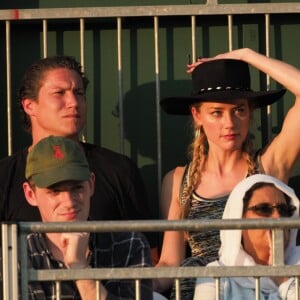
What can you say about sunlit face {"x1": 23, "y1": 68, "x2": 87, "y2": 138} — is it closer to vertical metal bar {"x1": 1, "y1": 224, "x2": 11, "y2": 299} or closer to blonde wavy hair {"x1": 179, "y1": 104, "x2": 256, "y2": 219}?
blonde wavy hair {"x1": 179, "y1": 104, "x2": 256, "y2": 219}

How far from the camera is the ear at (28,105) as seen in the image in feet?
20.9

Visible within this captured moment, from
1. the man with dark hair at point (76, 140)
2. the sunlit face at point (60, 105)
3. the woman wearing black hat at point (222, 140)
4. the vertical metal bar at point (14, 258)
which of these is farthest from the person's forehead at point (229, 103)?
the vertical metal bar at point (14, 258)

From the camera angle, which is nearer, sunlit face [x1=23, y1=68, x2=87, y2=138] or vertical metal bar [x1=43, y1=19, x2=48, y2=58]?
sunlit face [x1=23, y1=68, x2=87, y2=138]

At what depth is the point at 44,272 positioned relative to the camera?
4.28 meters

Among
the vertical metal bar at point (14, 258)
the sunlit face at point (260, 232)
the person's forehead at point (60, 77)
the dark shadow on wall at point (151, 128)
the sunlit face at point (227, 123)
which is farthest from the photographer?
the dark shadow on wall at point (151, 128)

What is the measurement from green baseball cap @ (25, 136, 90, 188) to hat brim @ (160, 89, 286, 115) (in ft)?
4.45

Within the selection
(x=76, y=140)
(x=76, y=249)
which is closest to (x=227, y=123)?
(x=76, y=140)

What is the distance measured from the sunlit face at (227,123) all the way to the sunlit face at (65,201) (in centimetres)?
134

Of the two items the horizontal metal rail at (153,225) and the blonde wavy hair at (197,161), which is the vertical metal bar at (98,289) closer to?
the horizontal metal rail at (153,225)

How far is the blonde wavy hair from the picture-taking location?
6.19 meters

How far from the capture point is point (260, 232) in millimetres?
5133

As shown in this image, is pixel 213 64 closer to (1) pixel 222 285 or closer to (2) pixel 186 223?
(1) pixel 222 285

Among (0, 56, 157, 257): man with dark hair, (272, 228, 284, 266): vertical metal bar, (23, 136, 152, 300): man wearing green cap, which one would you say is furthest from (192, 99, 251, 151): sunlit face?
(272, 228, 284, 266): vertical metal bar

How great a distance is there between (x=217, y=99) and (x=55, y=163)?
1475mm
